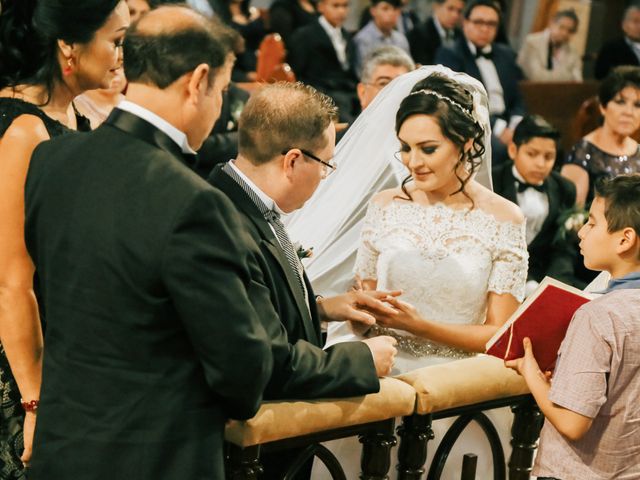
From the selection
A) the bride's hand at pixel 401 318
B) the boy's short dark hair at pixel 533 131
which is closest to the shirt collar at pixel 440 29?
the boy's short dark hair at pixel 533 131

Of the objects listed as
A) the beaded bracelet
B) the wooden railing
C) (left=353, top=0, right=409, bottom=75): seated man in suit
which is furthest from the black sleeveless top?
(left=353, top=0, right=409, bottom=75): seated man in suit

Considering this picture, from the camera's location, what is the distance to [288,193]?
8.44 ft

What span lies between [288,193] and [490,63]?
586 cm

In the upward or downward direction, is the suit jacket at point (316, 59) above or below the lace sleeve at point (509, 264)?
below

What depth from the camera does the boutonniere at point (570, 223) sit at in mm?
5504

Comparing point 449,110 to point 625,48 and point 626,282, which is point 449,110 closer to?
A: point 626,282

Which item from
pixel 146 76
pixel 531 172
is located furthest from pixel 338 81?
pixel 146 76

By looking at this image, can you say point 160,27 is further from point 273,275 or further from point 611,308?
point 611,308

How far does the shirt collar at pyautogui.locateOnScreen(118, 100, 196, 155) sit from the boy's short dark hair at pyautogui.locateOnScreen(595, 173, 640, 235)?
1.23 meters

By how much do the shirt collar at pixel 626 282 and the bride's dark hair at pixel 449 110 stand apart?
3.34 ft

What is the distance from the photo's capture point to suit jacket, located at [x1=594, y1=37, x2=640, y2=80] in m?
9.24

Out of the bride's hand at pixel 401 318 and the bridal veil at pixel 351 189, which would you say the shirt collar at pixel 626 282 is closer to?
the bride's hand at pixel 401 318

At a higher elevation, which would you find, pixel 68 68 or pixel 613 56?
pixel 68 68

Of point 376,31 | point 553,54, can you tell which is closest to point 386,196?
point 376,31
